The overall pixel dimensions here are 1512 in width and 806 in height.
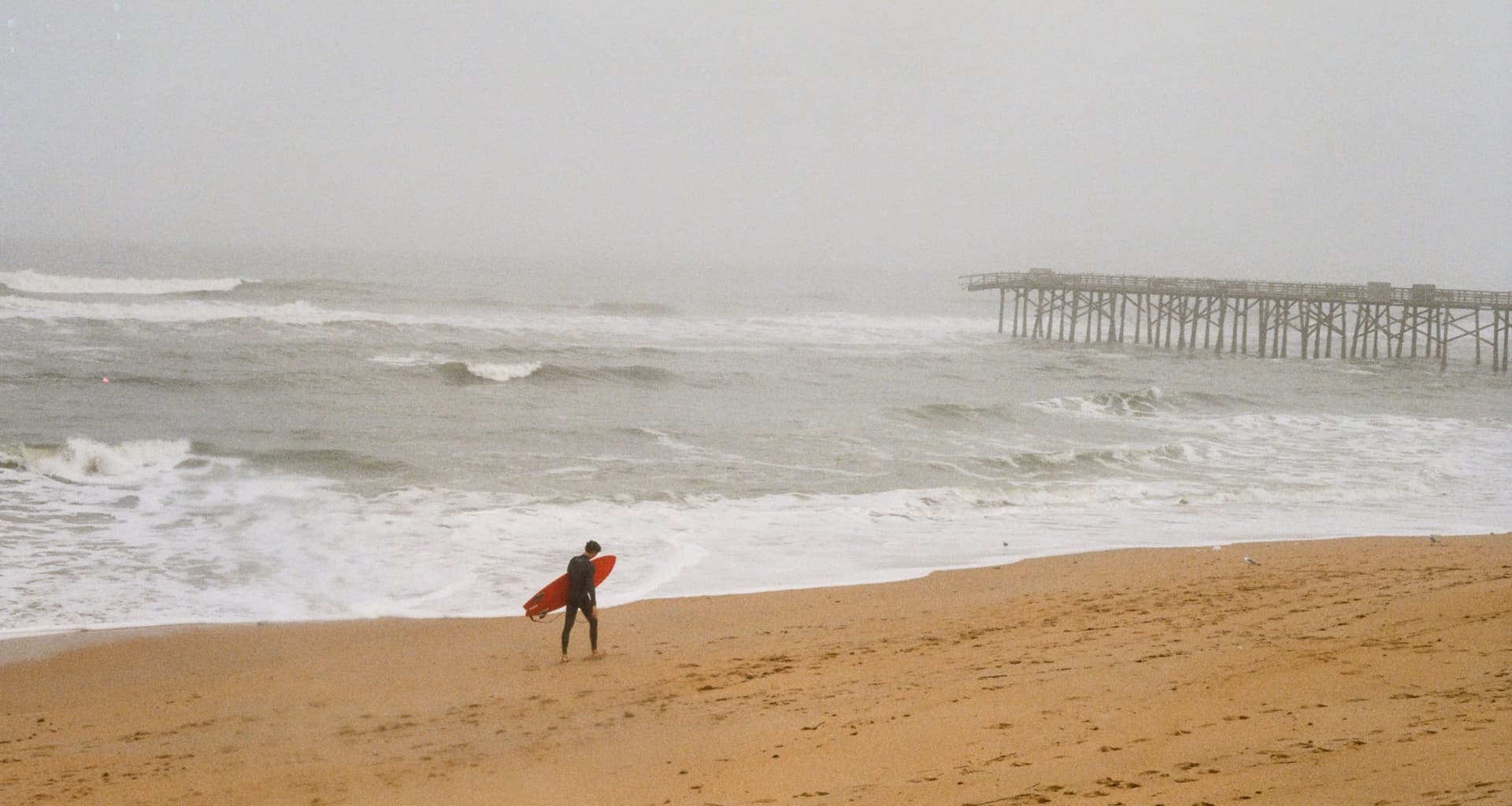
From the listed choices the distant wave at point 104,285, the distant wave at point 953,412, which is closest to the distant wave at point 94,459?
the distant wave at point 953,412

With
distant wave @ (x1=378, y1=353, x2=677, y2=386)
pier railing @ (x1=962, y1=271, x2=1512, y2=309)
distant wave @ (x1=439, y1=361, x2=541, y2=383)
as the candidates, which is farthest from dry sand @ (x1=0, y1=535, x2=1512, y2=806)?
pier railing @ (x1=962, y1=271, x2=1512, y2=309)

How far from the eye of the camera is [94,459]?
17469 millimetres

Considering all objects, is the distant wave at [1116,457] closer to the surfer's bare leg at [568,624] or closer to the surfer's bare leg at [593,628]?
the surfer's bare leg at [593,628]

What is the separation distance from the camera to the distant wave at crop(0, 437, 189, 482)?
1675cm

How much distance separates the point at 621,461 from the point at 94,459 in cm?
804

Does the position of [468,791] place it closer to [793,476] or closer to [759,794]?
[759,794]

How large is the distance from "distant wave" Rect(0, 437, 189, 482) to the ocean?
2.4 inches

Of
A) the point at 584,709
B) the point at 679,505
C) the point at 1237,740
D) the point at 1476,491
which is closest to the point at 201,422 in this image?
the point at 679,505

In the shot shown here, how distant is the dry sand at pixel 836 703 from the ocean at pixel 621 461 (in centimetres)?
158

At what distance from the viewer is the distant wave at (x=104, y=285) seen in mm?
53625

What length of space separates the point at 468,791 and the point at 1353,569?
8887mm

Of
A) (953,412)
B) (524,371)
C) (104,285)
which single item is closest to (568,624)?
(953,412)

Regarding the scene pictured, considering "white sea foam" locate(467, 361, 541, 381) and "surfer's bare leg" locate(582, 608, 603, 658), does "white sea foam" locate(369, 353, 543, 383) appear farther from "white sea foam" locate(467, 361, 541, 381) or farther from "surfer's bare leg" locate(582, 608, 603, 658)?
"surfer's bare leg" locate(582, 608, 603, 658)

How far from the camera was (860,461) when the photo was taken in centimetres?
2003
